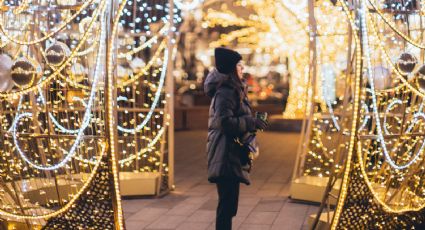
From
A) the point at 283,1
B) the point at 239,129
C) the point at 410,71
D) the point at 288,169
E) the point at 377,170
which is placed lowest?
the point at 288,169

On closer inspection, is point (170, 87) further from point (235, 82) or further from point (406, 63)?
point (406, 63)

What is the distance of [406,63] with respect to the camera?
446 centimetres

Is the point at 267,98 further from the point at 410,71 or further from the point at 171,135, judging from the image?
the point at 410,71

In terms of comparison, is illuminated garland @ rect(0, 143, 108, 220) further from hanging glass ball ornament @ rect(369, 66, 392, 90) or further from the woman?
hanging glass ball ornament @ rect(369, 66, 392, 90)

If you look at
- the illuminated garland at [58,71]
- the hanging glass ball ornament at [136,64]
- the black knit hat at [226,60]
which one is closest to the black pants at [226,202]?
the black knit hat at [226,60]

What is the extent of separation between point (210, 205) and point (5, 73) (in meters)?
2.63

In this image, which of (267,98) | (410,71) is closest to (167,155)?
(410,71)

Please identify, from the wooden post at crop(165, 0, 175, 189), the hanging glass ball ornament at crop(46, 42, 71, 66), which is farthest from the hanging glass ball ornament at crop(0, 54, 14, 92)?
the wooden post at crop(165, 0, 175, 189)

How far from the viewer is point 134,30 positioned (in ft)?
22.2

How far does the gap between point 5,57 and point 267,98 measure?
21.2m

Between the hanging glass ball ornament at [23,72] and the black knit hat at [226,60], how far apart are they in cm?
149

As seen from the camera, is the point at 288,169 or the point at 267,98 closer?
the point at 288,169

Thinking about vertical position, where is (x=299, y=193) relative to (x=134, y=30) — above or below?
below

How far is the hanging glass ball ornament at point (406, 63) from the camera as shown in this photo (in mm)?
4457
